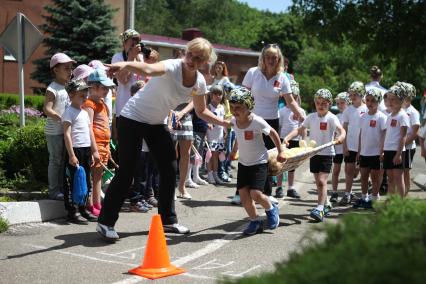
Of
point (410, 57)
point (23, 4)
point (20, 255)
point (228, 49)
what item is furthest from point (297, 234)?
point (228, 49)

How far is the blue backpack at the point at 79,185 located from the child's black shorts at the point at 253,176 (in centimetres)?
182

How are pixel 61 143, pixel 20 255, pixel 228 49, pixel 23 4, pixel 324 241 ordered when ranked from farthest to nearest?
pixel 228 49
pixel 23 4
pixel 61 143
pixel 20 255
pixel 324 241

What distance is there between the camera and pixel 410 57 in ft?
82.6

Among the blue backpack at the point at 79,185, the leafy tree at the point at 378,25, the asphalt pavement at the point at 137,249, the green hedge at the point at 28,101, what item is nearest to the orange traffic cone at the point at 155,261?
the asphalt pavement at the point at 137,249

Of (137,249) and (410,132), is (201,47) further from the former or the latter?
(410,132)

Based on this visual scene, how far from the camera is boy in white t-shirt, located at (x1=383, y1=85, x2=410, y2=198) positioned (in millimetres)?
9230

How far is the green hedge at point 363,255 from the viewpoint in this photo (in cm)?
204

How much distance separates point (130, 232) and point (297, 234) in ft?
6.25

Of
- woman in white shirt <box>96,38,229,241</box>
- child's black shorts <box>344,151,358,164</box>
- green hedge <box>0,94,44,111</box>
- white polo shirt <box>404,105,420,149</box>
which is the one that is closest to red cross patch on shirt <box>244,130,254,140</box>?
woman in white shirt <box>96,38,229,241</box>

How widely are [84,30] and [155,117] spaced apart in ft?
74.6

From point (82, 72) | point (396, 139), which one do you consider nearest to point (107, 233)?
point (82, 72)

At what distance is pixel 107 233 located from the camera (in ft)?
21.7

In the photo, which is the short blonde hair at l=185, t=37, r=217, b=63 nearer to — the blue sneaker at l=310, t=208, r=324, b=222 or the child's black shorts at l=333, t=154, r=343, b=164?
the blue sneaker at l=310, t=208, r=324, b=222

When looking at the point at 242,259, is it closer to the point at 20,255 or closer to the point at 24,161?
the point at 20,255
